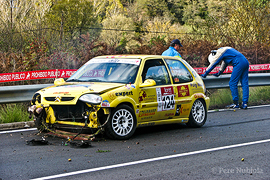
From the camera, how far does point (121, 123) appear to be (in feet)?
23.7

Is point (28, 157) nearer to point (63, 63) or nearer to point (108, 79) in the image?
point (108, 79)

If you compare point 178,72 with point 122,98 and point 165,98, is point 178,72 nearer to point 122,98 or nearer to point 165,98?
point 165,98

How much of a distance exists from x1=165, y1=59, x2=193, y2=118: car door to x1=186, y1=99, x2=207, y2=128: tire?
0.66ft

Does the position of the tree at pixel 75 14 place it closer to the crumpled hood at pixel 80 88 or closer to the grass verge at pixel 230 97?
the grass verge at pixel 230 97

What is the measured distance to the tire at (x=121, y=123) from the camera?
7047 millimetres

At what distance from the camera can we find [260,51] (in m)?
19.2

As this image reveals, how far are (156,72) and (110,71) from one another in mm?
972

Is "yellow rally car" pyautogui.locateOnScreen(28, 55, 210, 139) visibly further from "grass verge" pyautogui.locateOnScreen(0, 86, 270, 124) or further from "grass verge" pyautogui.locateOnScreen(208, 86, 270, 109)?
"grass verge" pyautogui.locateOnScreen(208, 86, 270, 109)

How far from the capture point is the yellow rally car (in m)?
6.95

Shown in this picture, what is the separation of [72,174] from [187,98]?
4.25 metres

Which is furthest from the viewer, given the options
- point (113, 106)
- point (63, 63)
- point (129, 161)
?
point (63, 63)

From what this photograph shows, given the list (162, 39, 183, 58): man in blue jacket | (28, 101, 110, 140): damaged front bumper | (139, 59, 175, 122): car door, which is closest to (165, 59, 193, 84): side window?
(139, 59, 175, 122): car door

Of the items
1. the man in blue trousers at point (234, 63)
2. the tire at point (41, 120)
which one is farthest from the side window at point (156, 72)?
the man in blue trousers at point (234, 63)

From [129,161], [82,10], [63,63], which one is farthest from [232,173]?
[82,10]
